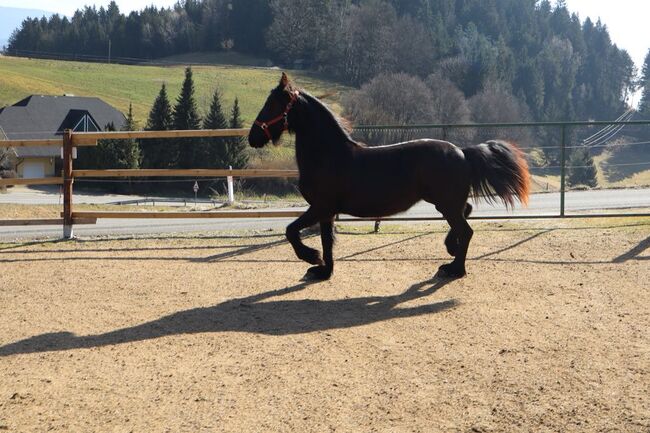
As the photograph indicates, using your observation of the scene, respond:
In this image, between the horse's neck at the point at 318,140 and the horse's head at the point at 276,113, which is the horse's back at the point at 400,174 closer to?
the horse's neck at the point at 318,140

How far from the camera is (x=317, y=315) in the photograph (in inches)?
259

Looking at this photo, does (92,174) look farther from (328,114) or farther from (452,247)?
(452,247)

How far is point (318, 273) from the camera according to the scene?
26.2 feet

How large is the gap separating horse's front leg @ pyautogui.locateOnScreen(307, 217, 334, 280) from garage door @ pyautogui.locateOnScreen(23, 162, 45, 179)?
178ft

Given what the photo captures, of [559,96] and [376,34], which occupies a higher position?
[376,34]

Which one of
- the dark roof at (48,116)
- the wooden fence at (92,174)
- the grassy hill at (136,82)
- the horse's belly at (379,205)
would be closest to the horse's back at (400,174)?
the horse's belly at (379,205)

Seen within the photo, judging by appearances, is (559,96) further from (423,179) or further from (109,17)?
(423,179)

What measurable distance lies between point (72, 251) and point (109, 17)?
136 metres

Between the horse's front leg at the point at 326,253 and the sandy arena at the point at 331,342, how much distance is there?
0.38 m

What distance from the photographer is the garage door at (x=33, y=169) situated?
57.1 metres

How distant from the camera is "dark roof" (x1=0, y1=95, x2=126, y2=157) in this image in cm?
6184

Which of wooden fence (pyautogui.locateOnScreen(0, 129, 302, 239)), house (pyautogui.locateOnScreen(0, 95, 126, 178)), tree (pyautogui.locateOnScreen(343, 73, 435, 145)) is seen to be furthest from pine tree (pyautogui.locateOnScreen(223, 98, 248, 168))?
wooden fence (pyautogui.locateOnScreen(0, 129, 302, 239))

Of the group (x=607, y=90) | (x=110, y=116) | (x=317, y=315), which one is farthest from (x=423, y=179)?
(x=607, y=90)

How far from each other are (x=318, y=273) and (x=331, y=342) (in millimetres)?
2318
